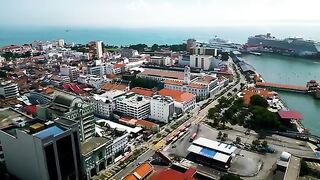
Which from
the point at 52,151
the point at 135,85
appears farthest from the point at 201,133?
the point at 135,85

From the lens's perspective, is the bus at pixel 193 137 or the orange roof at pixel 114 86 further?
the orange roof at pixel 114 86

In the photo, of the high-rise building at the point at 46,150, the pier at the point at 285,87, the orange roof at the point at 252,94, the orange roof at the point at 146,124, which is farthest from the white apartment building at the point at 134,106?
the pier at the point at 285,87

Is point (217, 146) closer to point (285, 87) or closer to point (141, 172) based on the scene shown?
point (141, 172)

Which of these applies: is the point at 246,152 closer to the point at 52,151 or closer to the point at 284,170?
the point at 284,170

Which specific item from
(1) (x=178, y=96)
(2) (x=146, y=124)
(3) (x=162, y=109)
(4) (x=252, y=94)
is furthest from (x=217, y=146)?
(4) (x=252, y=94)

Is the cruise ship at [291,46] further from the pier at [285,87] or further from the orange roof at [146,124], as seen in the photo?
the orange roof at [146,124]
